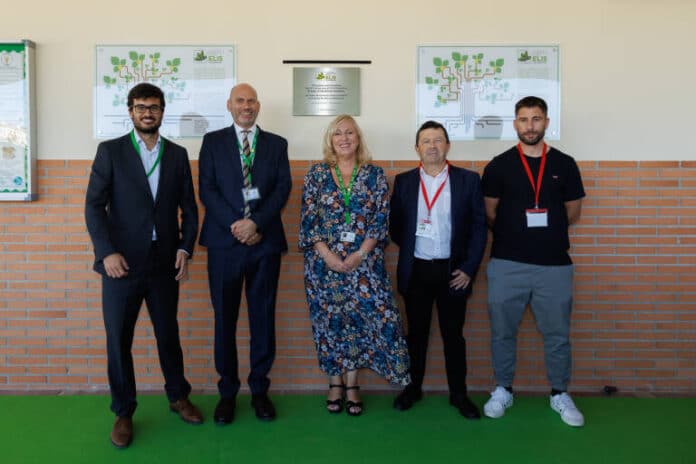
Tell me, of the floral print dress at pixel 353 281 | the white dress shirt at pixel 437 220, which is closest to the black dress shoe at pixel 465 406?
the floral print dress at pixel 353 281

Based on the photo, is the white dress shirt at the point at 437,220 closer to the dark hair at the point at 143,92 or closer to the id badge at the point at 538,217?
the id badge at the point at 538,217

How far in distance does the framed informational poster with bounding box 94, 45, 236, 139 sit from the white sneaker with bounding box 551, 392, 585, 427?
2769mm

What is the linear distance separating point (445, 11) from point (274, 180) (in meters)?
1.68

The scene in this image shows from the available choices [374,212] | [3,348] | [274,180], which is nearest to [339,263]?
[374,212]

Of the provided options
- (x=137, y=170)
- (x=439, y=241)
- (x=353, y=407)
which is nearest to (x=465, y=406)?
(x=353, y=407)

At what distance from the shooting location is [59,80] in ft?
11.9

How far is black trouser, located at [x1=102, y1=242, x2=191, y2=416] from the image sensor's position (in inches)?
111

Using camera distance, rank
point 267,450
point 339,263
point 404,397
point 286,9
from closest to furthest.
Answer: point 267,450, point 339,263, point 404,397, point 286,9

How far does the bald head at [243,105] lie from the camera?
3092mm

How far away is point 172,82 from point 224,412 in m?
2.19

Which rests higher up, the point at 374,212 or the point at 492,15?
the point at 492,15

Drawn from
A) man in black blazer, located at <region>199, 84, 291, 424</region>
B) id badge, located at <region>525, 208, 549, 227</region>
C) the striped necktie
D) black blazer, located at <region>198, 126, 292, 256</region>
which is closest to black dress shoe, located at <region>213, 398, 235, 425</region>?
man in black blazer, located at <region>199, 84, 291, 424</region>

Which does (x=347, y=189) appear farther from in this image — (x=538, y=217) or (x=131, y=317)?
(x=131, y=317)

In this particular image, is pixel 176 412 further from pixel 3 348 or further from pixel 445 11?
pixel 445 11
